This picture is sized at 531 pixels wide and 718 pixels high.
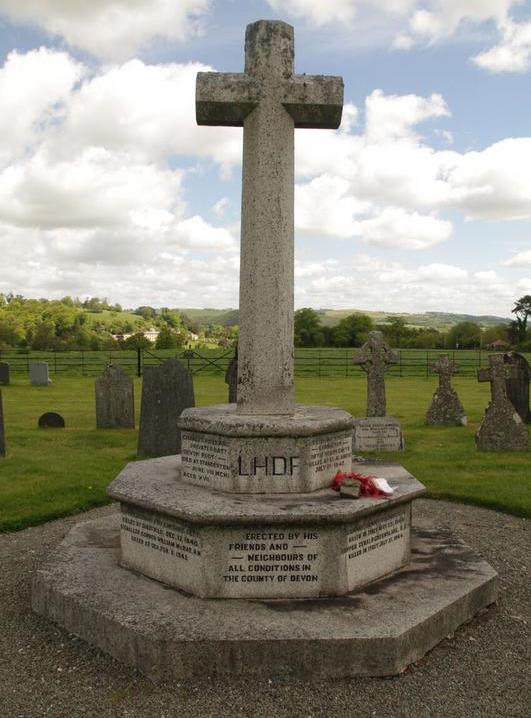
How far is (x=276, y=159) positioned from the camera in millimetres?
5113

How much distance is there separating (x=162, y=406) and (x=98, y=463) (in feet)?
5.03

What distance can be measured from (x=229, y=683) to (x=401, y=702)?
1021 millimetres

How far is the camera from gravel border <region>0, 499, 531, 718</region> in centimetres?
339

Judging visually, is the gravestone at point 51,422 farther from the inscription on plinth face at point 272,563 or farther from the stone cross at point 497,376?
the inscription on plinth face at point 272,563

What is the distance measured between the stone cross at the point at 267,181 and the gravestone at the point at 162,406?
629 cm

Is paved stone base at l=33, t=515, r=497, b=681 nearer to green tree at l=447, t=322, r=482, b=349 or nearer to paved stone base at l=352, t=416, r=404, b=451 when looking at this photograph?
paved stone base at l=352, t=416, r=404, b=451

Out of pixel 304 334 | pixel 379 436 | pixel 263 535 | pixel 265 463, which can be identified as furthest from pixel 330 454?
pixel 304 334

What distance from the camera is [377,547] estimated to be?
4777mm

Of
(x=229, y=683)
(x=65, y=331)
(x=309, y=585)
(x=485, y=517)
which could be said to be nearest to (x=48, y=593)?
(x=229, y=683)

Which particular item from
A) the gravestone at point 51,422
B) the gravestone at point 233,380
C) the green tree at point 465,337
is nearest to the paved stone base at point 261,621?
the gravestone at point 233,380

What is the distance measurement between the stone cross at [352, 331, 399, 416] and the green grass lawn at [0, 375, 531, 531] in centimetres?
110

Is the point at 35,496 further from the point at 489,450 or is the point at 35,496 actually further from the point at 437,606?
the point at 489,450

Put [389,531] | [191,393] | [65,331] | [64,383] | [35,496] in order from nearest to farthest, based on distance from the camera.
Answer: [389,531] < [35,496] < [191,393] < [64,383] < [65,331]

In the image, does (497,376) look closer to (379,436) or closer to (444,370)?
(379,436)
